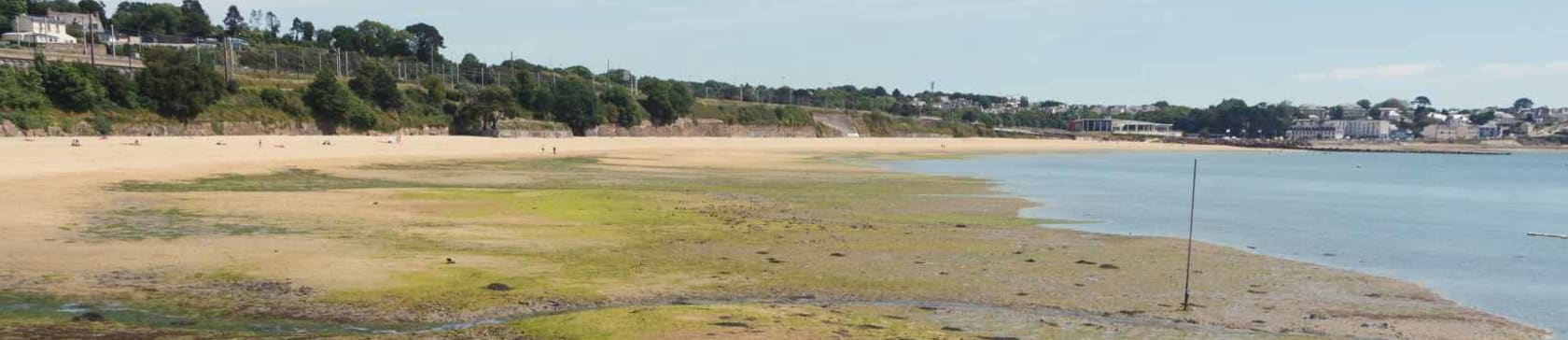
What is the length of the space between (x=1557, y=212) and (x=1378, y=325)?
26.5 metres

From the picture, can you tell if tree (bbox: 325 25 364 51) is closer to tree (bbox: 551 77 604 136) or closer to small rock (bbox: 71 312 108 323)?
tree (bbox: 551 77 604 136)

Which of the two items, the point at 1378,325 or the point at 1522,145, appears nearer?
the point at 1378,325

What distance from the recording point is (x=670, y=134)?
10388 centimetres

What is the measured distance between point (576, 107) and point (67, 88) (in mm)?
38886

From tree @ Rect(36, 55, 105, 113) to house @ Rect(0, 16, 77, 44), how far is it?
42.9m

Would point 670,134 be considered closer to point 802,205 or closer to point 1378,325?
point 802,205

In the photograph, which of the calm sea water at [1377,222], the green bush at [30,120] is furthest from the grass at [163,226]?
the green bush at [30,120]

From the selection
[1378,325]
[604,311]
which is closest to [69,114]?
[604,311]

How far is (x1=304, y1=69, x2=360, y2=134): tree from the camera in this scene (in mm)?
68000

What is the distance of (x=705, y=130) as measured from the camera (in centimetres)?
10956

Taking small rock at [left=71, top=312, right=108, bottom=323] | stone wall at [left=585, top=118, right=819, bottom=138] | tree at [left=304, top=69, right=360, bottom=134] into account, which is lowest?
stone wall at [left=585, top=118, right=819, bottom=138]

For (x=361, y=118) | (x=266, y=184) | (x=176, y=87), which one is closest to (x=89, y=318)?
→ (x=266, y=184)

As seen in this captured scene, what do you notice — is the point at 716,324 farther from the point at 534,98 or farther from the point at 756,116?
the point at 756,116

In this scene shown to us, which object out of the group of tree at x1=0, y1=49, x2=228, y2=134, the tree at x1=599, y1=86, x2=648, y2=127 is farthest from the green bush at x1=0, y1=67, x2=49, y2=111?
the tree at x1=599, y1=86, x2=648, y2=127
